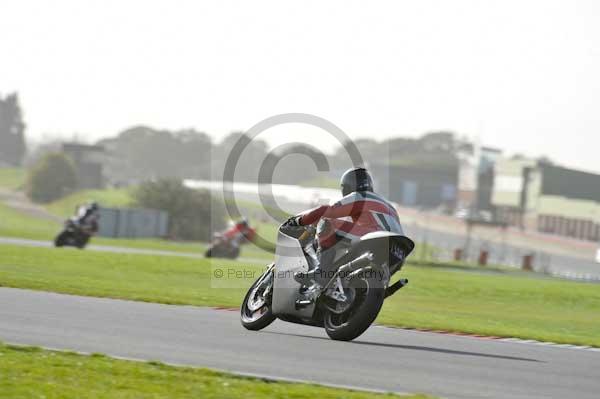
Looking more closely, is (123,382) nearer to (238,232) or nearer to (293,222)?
(293,222)

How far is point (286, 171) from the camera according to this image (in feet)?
239

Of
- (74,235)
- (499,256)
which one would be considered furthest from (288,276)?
(499,256)

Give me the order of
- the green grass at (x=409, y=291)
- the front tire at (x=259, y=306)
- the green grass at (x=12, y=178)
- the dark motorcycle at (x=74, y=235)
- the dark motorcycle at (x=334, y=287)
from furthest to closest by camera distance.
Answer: the green grass at (x=12, y=178)
the dark motorcycle at (x=74, y=235)
the green grass at (x=409, y=291)
the front tire at (x=259, y=306)
the dark motorcycle at (x=334, y=287)

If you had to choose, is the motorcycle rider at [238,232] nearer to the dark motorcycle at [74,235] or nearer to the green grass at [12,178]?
the dark motorcycle at [74,235]

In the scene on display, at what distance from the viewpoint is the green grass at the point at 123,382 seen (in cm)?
834

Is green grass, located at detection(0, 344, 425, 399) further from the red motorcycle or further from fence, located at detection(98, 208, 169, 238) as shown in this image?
fence, located at detection(98, 208, 169, 238)

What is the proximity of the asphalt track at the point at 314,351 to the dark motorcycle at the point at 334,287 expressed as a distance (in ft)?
0.84

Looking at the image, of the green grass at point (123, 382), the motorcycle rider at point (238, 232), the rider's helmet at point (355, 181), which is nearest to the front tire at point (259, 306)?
the rider's helmet at point (355, 181)

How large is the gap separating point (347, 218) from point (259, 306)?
1834 mm

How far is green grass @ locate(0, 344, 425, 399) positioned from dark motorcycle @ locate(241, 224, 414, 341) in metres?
2.86

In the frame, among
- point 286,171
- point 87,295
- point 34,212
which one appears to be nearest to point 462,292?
point 87,295

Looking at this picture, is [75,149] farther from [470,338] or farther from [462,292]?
[470,338]

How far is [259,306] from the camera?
13.5m

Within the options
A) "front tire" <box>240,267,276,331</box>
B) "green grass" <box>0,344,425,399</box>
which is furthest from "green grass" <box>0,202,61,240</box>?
"green grass" <box>0,344,425,399</box>
